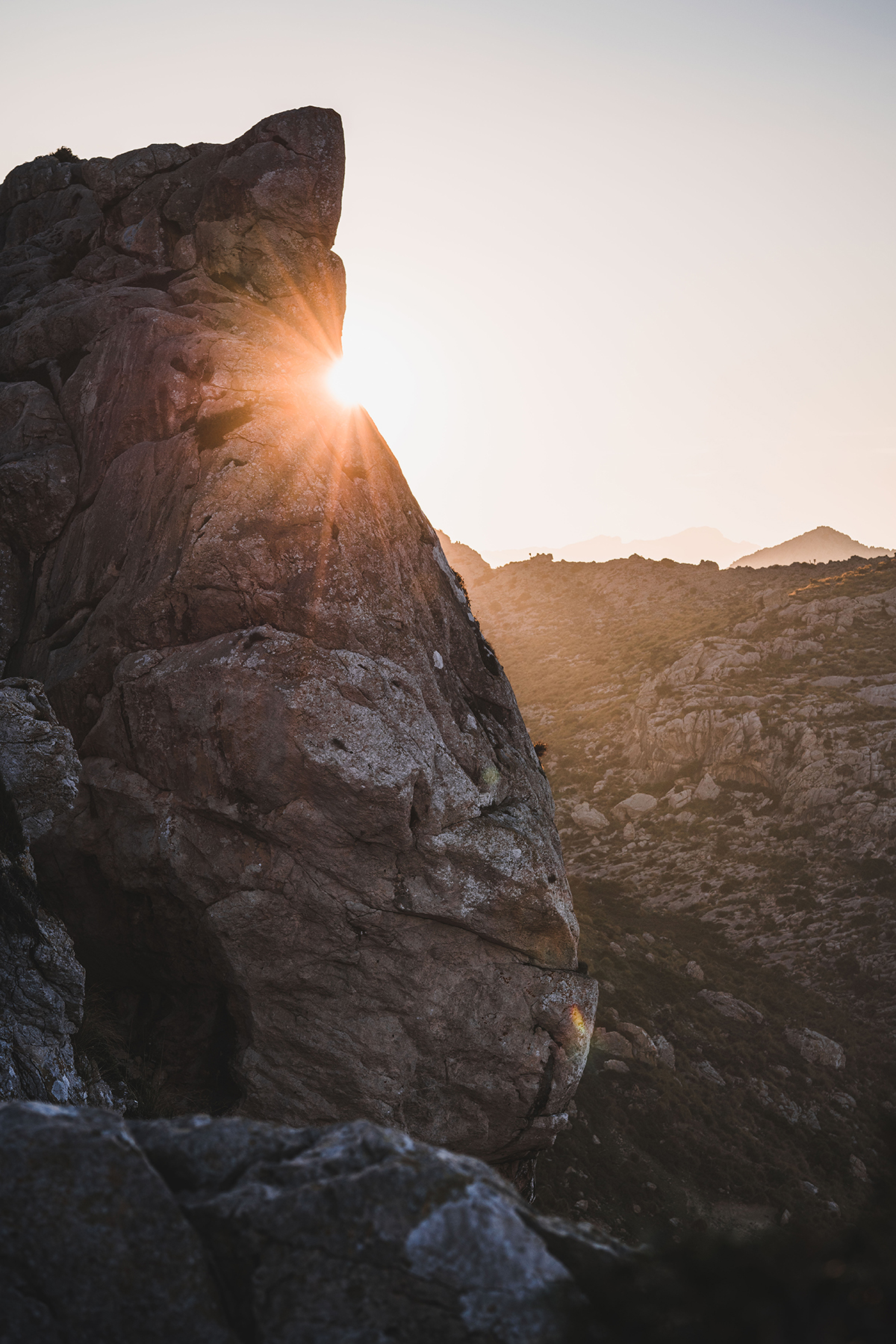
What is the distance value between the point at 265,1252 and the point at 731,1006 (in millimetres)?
35105

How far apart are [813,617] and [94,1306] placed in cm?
6469

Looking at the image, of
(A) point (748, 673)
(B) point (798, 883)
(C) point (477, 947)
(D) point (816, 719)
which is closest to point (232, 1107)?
(C) point (477, 947)

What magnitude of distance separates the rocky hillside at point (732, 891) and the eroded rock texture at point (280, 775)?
38.1ft

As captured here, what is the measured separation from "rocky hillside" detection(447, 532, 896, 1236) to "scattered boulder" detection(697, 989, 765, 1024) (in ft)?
0.37

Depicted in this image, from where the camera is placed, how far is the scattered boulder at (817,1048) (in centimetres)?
3238

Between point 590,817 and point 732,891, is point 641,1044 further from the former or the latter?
point 590,817

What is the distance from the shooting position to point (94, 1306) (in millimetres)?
5012

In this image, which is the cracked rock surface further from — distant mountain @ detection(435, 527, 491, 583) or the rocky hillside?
distant mountain @ detection(435, 527, 491, 583)

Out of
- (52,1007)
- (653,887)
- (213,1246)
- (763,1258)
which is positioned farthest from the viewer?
(653,887)

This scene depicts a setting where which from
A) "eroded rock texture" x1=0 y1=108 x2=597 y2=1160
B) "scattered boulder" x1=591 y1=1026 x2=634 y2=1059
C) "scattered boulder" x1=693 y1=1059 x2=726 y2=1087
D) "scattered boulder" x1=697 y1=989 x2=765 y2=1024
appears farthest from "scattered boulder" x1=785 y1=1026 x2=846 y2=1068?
"eroded rock texture" x1=0 y1=108 x2=597 y2=1160

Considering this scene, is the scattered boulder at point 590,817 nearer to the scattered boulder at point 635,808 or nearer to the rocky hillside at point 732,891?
the rocky hillside at point 732,891

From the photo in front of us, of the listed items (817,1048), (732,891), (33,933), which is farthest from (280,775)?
(732,891)

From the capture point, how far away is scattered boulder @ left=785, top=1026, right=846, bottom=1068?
106ft

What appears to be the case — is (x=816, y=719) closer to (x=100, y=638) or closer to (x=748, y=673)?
(x=748, y=673)
